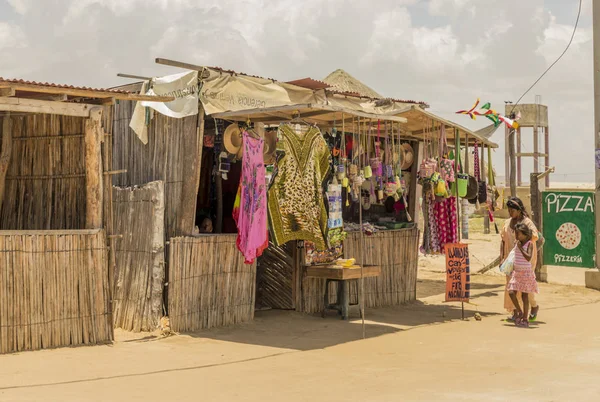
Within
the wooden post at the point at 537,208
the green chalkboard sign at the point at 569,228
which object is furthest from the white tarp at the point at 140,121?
the green chalkboard sign at the point at 569,228

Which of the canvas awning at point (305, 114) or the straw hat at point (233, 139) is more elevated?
the canvas awning at point (305, 114)

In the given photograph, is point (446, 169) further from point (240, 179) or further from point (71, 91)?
point (71, 91)

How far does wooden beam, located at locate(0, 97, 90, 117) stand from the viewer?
24.2 feet

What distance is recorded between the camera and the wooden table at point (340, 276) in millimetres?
9852

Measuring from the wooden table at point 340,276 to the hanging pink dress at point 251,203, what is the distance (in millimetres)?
1100

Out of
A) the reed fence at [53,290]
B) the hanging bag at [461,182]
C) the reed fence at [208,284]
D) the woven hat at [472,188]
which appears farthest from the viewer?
the woven hat at [472,188]

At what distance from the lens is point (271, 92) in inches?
391

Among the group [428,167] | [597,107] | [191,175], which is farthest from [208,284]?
[597,107]

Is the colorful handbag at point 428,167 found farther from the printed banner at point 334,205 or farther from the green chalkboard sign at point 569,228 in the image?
the green chalkboard sign at point 569,228

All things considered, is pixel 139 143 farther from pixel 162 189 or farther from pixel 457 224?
pixel 457 224

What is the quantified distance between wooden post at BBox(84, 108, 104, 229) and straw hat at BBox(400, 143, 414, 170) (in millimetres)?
5433

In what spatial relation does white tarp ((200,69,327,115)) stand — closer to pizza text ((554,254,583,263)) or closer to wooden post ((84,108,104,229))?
wooden post ((84,108,104,229))

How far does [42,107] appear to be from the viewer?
767cm

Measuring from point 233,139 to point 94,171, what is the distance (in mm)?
1925
